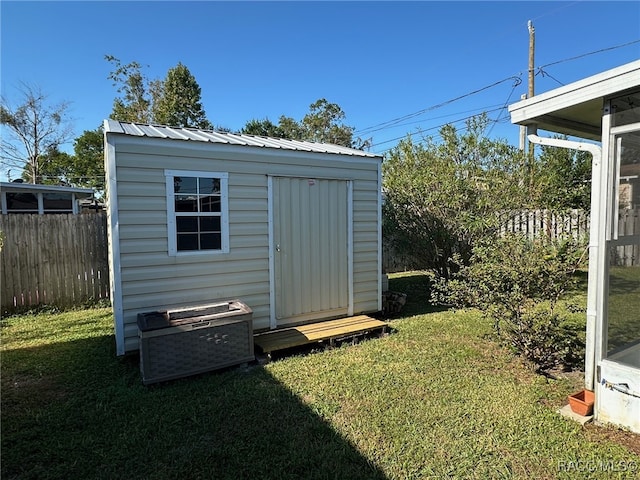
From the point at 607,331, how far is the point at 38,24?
943 cm

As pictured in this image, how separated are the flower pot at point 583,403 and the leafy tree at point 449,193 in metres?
3.67

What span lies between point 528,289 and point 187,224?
3710mm

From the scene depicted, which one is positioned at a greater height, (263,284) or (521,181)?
(521,181)

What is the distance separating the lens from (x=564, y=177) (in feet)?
31.2

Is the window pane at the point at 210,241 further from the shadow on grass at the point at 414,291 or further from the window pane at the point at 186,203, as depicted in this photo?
the shadow on grass at the point at 414,291

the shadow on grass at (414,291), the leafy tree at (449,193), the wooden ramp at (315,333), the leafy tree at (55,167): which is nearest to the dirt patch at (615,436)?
the wooden ramp at (315,333)

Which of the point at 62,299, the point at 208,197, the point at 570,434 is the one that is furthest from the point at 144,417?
the point at 62,299

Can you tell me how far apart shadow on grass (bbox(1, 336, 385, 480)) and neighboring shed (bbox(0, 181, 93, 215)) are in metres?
10.3

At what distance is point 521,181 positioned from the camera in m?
6.85

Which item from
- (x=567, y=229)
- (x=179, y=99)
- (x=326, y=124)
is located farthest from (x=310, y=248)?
(x=326, y=124)

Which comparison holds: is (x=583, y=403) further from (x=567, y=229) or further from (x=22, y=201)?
(x=22, y=201)

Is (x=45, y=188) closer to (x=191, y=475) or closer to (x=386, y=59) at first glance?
(x=386, y=59)

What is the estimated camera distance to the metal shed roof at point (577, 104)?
2.41m

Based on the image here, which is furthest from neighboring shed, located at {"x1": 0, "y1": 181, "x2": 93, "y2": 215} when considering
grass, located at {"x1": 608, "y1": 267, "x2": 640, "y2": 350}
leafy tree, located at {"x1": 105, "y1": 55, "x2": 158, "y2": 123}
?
grass, located at {"x1": 608, "y1": 267, "x2": 640, "y2": 350}
